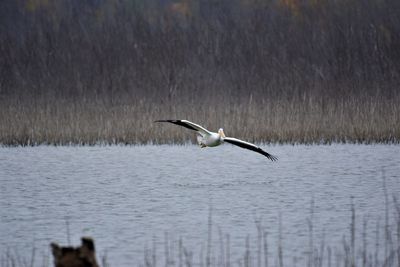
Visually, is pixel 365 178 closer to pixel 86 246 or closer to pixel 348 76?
pixel 348 76

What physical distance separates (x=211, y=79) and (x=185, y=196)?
706 cm

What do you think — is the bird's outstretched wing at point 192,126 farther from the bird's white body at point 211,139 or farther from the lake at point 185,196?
the lake at point 185,196

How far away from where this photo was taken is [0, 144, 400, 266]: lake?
26.9 ft

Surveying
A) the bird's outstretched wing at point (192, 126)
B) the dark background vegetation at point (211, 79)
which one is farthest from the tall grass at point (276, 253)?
the dark background vegetation at point (211, 79)

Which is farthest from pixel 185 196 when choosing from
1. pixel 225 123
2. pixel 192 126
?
pixel 225 123

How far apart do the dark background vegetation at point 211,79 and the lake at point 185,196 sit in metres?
0.49

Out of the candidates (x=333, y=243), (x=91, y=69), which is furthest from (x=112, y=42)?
(x=333, y=243)

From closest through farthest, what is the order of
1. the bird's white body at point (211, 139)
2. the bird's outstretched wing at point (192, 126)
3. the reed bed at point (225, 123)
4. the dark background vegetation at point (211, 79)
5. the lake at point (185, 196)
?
the lake at point (185, 196) → the bird's outstretched wing at point (192, 126) → the bird's white body at point (211, 139) → the reed bed at point (225, 123) → the dark background vegetation at point (211, 79)

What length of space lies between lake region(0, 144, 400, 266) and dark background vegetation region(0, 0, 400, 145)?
490 mm

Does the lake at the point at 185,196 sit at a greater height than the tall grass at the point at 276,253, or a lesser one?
greater

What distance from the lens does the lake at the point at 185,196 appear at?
8203 mm

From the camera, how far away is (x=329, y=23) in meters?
18.4

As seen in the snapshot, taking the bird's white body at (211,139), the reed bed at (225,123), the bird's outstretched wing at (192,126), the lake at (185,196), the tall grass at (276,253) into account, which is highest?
the reed bed at (225,123)

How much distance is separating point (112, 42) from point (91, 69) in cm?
89
